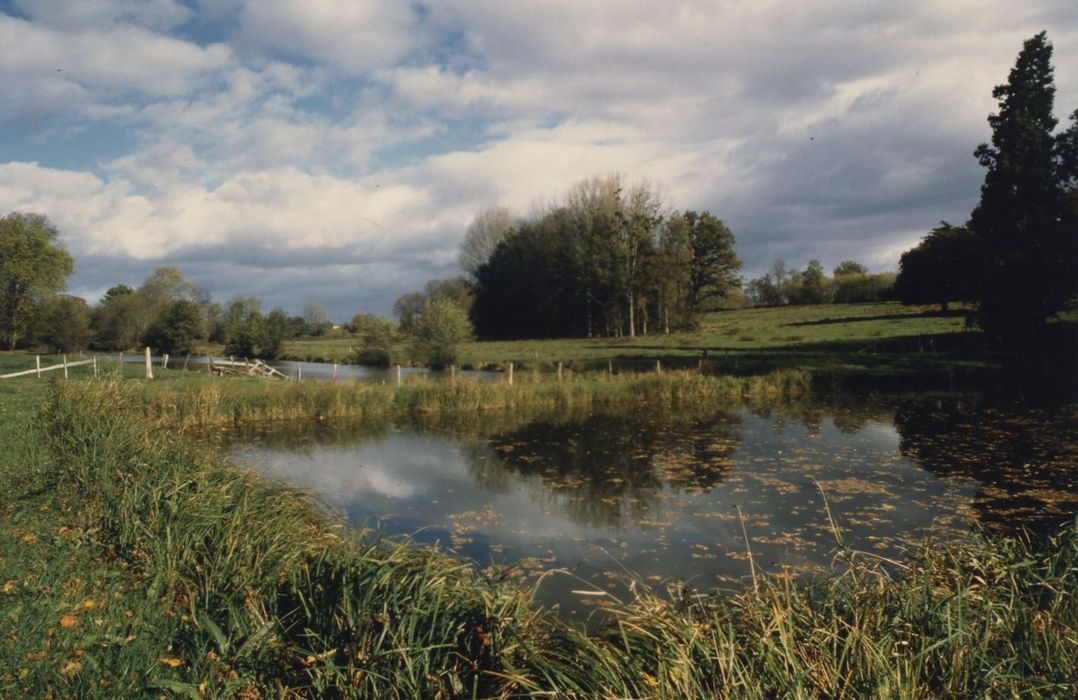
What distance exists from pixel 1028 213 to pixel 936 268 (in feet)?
49.4

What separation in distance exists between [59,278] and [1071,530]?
6221cm

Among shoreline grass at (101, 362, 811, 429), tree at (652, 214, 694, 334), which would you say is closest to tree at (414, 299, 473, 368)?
shoreline grass at (101, 362, 811, 429)

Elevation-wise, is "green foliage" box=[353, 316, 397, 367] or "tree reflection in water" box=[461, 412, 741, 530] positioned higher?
"green foliage" box=[353, 316, 397, 367]

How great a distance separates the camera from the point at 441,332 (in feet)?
136

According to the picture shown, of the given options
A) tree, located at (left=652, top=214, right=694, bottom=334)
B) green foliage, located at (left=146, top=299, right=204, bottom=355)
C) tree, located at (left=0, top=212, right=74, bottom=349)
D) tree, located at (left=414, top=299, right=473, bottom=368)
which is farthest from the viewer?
green foliage, located at (left=146, top=299, right=204, bottom=355)

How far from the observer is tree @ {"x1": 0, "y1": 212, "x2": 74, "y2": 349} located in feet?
160

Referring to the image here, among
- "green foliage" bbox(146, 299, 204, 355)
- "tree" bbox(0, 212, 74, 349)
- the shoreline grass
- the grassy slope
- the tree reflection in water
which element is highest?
"tree" bbox(0, 212, 74, 349)

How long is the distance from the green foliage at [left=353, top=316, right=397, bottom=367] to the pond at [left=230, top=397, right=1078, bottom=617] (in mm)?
28847

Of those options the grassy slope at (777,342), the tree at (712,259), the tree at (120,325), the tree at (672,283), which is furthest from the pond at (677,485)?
the tree at (120,325)

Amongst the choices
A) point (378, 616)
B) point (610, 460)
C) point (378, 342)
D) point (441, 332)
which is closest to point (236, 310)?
point (378, 342)

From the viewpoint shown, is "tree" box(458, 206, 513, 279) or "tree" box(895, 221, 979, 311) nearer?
"tree" box(895, 221, 979, 311)

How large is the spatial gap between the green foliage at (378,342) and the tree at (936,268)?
123 feet

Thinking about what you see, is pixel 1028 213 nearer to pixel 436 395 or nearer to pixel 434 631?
pixel 436 395

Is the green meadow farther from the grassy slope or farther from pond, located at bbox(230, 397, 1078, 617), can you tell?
the grassy slope
